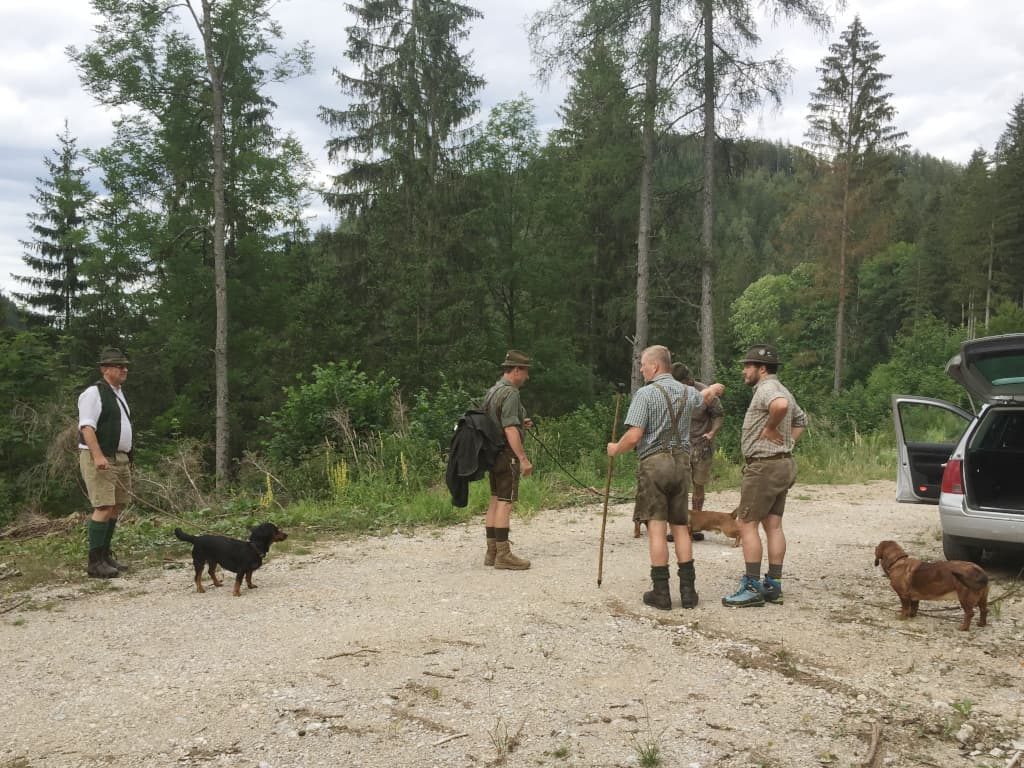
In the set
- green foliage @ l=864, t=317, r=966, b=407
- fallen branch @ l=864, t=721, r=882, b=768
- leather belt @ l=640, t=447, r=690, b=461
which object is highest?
green foliage @ l=864, t=317, r=966, b=407

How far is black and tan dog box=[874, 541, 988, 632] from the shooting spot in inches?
195

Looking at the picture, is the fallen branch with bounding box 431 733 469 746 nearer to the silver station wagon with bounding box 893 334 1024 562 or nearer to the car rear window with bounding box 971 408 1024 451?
the silver station wagon with bounding box 893 334 1024 562

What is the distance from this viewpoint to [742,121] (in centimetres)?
1723

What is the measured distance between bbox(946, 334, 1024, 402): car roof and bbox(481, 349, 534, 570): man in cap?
359cm

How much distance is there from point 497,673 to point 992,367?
4957 millimetres

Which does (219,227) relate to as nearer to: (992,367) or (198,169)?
(198,169)

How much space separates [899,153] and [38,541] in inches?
1615

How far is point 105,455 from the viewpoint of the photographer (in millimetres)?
6574

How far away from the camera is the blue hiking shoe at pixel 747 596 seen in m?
5.55

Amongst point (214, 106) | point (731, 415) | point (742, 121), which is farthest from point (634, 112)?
point (214, 106)

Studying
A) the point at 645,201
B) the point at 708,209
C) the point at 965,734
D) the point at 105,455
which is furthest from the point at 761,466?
the point at 708,209

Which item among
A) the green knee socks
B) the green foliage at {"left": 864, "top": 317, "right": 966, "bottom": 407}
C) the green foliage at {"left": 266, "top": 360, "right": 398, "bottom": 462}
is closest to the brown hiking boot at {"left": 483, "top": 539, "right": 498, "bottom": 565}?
the green knee socks

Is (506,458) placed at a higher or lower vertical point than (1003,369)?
lower

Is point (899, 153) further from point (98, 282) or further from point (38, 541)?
point (38, 541)
